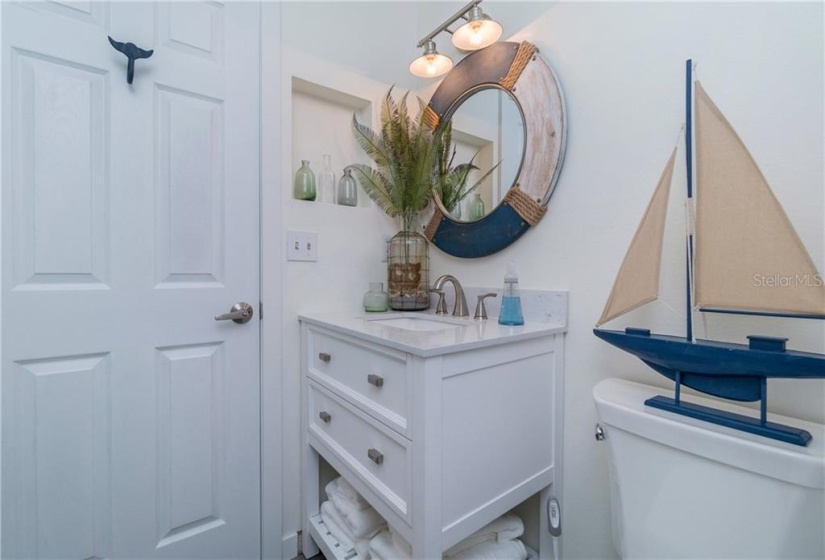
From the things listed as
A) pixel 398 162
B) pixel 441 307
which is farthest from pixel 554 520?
pixel 398 162

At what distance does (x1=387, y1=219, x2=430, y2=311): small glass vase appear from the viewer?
4.75 ft

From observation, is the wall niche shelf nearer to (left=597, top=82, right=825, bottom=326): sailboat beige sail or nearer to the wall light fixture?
the wall light fixture

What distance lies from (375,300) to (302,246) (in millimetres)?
340

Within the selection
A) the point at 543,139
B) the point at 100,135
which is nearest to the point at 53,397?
the point at 100,135

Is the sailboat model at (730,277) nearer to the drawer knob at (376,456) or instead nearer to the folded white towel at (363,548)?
the drawer knob at (376,456)

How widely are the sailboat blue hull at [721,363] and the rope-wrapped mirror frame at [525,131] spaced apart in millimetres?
523

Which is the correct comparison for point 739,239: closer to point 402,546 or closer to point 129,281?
point 402,546

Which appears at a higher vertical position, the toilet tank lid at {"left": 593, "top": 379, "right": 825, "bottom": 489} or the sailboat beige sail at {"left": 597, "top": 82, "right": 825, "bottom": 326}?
the sailboat beige sail at {"left": 597, "top": 82, "right": 825, "bottom": 326}

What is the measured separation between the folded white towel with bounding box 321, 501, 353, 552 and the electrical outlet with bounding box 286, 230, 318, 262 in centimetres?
85

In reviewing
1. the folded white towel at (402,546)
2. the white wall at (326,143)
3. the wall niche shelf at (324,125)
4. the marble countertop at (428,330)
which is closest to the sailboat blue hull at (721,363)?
the marble countertop at (428,330)

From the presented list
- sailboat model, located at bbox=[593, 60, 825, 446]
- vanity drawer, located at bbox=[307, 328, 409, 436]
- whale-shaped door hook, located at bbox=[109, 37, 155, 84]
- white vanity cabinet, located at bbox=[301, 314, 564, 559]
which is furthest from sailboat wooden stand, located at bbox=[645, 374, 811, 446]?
whale-shaped door hook, located at bbox=[109, 37, 155, 84]

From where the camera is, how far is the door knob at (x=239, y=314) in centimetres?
118

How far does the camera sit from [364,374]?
996 millimetres

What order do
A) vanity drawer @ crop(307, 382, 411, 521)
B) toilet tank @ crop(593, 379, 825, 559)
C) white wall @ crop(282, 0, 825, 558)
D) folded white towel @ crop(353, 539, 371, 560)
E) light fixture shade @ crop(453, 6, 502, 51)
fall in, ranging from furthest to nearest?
light fixture shade @ crop(453, 6, 502, 51)
folded white towel @ crop(353, 539, 371, 560)
vanity drawer @ crop(307, 382, 411, 521)
white wall @ crop(282, 0, 825, 558)
toilet tank @ crop(593, 379, 825, 559)
